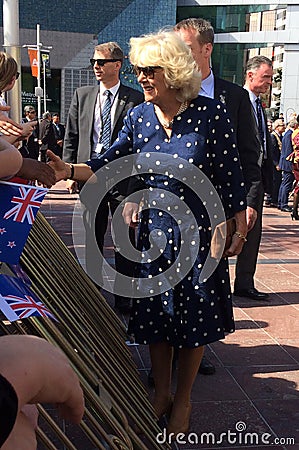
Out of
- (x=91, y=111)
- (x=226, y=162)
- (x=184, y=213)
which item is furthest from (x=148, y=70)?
(x=91, y=111)

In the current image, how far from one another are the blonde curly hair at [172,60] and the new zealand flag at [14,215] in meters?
1.09

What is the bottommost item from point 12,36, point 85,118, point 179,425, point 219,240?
point 179,425

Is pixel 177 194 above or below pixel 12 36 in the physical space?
below

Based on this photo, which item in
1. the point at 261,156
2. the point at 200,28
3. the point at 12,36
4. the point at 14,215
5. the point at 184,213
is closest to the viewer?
the point at 14,215

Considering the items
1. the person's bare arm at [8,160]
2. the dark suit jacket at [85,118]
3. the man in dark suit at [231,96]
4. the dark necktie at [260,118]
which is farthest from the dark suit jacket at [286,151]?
the person's bare arm at [8,160]

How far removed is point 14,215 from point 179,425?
1.56 metres

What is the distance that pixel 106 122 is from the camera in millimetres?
4480

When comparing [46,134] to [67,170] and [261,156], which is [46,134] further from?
[67,170]

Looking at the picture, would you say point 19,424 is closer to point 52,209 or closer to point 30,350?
point 30,350

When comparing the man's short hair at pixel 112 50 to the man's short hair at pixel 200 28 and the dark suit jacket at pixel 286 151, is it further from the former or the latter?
the dark suit jacket at pixel 286 151

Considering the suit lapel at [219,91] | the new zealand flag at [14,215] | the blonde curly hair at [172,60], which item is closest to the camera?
the new zealand flag at [14,215]

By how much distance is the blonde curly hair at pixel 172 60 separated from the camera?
264 centimetres

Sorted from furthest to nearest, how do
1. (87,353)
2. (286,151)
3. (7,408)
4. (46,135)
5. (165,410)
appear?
(46,135)
(286,151)
(165,410)
(87,353)
(7,408)

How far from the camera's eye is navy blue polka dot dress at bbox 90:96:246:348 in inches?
107
